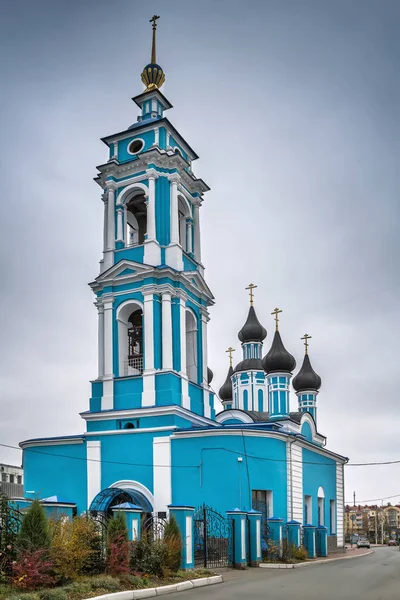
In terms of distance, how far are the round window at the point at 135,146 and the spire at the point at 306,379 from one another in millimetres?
18861

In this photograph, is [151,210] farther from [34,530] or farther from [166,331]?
Result: [34,530]

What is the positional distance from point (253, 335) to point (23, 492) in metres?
19.0

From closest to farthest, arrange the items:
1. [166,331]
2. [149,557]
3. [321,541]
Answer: [149,557] → [166,331] → [321,541]

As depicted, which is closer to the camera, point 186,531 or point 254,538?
point 186,531

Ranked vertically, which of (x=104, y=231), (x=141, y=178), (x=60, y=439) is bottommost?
(x=60, y=439)

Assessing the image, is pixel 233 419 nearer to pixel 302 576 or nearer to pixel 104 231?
pixel 104 231

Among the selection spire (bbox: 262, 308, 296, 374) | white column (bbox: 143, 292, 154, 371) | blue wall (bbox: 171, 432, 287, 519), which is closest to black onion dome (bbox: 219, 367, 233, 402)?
spire (bbox: 262, 308, 296, 374)

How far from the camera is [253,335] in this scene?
38.8 meters

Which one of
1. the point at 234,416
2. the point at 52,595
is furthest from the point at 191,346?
the point at 52,595

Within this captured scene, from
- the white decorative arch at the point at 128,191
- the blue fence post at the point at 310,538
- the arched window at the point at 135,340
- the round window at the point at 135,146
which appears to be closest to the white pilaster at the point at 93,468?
the arched window at the point at 135,340

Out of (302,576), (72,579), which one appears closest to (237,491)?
(302,576)

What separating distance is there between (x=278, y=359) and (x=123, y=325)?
41.0 feet

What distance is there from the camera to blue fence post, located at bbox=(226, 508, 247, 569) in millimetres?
17094

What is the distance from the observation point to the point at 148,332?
73.3 ft
